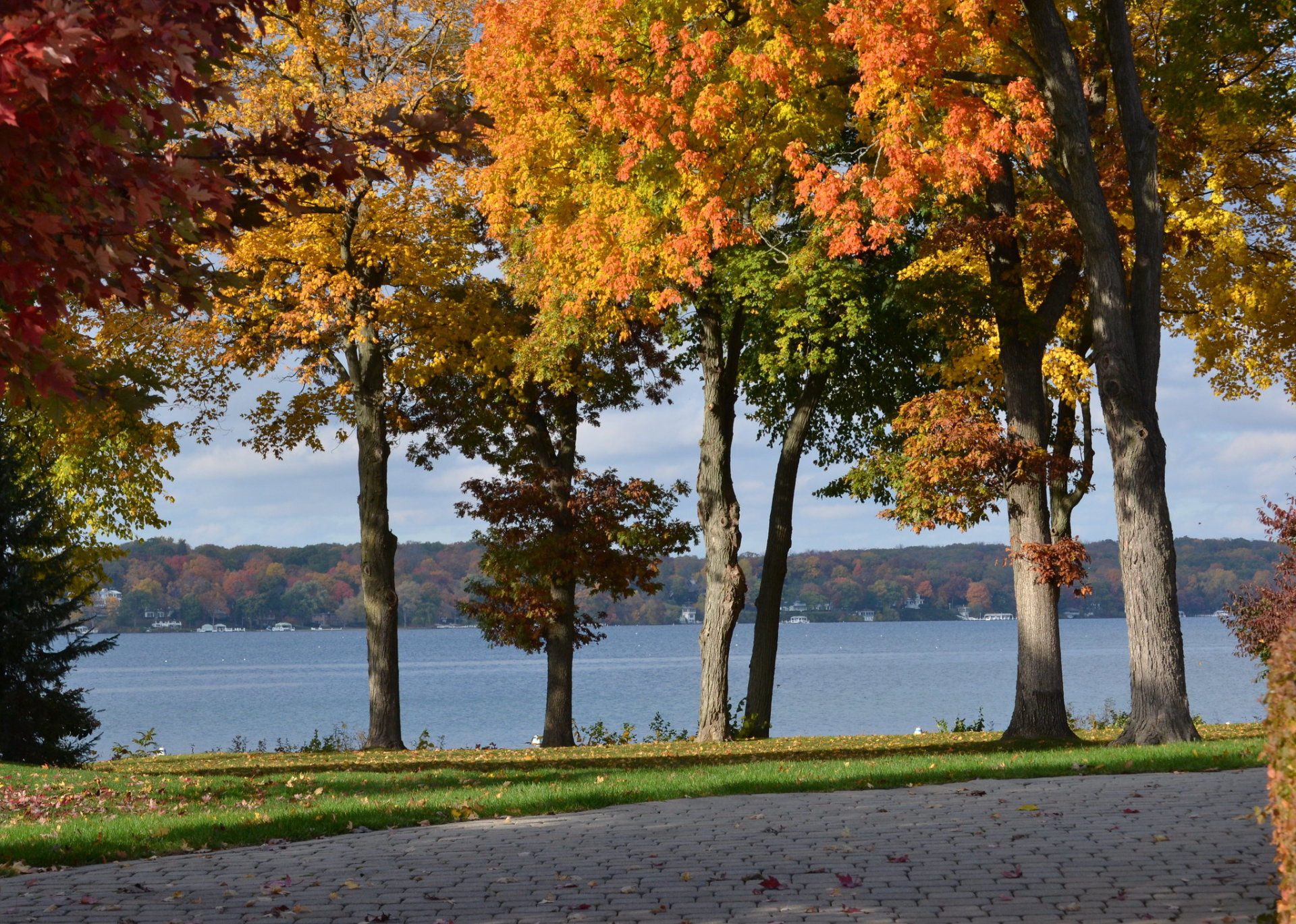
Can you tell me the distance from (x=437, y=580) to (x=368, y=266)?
77.1 m

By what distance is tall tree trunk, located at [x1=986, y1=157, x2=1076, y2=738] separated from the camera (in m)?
→ 17.8

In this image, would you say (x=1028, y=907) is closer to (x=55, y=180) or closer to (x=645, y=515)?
(x=55, y=180)

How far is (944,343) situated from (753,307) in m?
3.56

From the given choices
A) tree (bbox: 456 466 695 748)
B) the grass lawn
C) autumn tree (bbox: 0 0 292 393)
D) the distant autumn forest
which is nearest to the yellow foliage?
tree (bbox: 456 466 695 748)

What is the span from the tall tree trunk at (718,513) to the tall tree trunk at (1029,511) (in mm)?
4817

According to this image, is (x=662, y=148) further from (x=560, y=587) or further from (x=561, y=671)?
(x=561, y=671)

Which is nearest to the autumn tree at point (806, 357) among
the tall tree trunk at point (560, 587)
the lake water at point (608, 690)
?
the tall tree trunk at point (560, 587)

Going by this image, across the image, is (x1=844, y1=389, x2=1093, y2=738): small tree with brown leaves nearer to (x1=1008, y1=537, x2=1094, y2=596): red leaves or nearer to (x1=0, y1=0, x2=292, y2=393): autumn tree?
(x1=1008, y1=537, x2=1094, y2=596): red leaves

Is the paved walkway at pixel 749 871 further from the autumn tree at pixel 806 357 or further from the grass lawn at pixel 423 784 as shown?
the autumn tree at pixel 806 357

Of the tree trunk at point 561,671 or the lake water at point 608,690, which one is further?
the lake water at point 608,690

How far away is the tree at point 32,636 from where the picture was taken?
72.4ft

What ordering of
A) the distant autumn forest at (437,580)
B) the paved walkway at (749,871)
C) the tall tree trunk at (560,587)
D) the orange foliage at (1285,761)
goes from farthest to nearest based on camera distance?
the distant autumn forest at (437,580) → the tall tree trunk at (560,587) → the paved walkway at (749,871) → the orange foliage at (1285,761)

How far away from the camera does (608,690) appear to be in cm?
7450

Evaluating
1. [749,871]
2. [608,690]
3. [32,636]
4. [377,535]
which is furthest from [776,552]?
[608,690]
